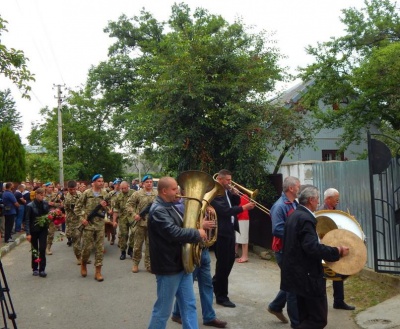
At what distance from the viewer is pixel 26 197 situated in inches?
→ 696

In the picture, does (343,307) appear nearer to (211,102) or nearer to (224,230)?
(224,230)

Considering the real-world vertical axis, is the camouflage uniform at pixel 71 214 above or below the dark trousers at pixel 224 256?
above

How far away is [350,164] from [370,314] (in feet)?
10.5

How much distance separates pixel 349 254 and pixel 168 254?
1.81 meters

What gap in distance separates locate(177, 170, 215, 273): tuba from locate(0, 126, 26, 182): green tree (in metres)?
24.6

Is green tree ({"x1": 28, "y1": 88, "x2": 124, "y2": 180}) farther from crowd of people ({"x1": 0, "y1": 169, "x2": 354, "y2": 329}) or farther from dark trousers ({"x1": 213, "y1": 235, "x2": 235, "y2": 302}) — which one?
dark trousers ({"x1": 213, "y1": 235, "x2": 235, "y2": 302})

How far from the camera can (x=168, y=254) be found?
499 centimetres

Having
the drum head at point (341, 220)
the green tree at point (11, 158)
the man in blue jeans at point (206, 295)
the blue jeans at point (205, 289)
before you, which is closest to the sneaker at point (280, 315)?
the man in blue jeans at point (206, 295)

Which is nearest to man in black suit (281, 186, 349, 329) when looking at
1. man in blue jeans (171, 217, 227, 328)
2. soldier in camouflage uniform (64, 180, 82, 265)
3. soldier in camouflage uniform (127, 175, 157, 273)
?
man in blue jeans (171, 217, 227, 328)

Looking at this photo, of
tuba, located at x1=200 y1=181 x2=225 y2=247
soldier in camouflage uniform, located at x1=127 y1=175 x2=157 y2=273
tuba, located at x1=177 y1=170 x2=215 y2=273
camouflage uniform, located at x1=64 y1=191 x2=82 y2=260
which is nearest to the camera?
tuba, located at x1=177 y1=170 x2=215 y2=273

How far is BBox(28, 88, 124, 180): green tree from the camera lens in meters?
42.3

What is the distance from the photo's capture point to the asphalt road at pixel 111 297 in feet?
22.2

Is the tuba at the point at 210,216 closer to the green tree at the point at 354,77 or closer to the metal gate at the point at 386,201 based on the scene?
the metal gate at the point at 386,201

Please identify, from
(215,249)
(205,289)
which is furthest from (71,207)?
(205,289)
